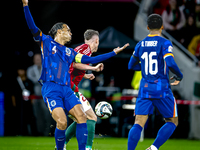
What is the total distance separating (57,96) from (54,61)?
1.59 ft

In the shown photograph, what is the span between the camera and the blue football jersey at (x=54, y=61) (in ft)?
17.2

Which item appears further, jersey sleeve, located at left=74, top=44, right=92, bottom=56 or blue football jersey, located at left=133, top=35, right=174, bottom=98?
jersey sleeve, located at left=74, top=44, right=92, bottom=56

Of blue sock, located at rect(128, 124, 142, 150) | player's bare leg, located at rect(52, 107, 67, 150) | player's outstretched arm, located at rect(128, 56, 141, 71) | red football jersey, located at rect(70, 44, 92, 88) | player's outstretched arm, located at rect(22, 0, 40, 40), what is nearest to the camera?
player's bare leg, located at rect(52, 107, 67, 150)

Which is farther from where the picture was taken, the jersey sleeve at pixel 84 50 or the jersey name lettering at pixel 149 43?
the jersey sleeve at pixel 84 50

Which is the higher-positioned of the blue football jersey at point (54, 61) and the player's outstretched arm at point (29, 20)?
the player's outstretched arm at point (29, 20)

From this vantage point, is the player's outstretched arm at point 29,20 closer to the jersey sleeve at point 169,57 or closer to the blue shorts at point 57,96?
the blue shorts at point 57,96

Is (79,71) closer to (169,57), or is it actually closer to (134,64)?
(134,64)

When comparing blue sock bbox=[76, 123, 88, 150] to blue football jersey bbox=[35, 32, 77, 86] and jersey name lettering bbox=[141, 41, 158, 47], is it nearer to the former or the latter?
blue football jersey bbox=[35, 32, 77, 86]

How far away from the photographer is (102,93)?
11.0 meters

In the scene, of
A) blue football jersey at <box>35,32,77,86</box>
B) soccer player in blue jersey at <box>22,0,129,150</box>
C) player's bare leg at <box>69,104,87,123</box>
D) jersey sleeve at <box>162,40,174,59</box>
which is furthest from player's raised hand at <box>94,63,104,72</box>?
jersey sleeve at <box>162,40,174,59</box>

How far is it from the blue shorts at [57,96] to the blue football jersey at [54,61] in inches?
2.9

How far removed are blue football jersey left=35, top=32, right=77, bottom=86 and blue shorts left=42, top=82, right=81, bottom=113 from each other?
0.24 ft

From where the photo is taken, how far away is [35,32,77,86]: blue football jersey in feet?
17.2

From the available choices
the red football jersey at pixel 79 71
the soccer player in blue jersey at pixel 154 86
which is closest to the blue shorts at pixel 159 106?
the soccer player in blue jersey at pixel 154 86
